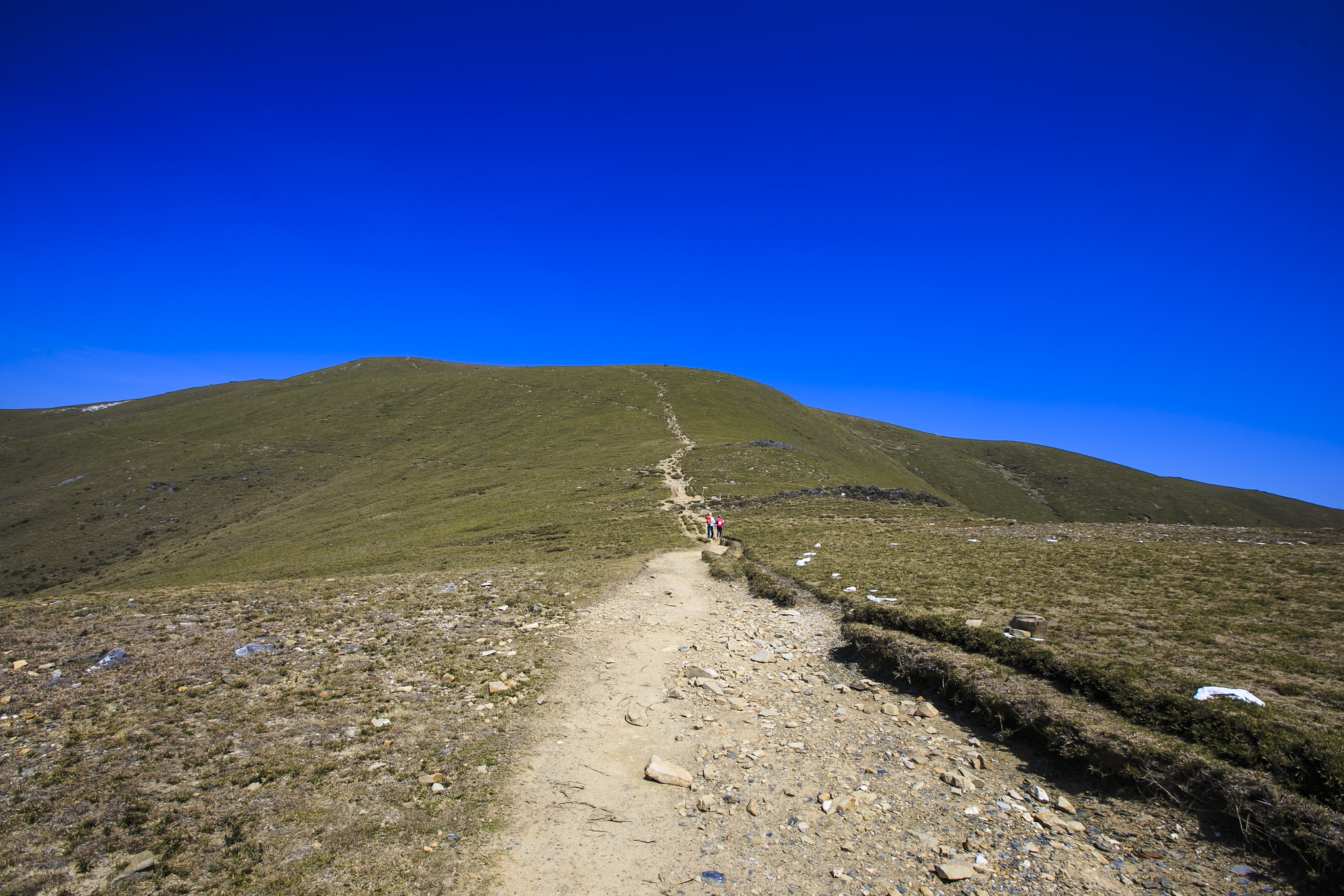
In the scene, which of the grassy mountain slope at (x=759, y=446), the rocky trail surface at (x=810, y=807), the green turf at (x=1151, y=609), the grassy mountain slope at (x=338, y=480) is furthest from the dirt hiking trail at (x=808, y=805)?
the grassy mountain slope at (x=759, y=446)

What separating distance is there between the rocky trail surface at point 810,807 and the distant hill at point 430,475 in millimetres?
18476

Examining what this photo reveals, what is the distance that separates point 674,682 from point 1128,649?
33.4 ft

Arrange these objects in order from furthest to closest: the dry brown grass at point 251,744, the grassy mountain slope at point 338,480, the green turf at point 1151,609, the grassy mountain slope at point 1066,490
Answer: the grassy mountain slope at point 1066,490, the grassy mountain slope at point 338,480, the green turf at point 1151,609, the dry brown grass at point 251,744

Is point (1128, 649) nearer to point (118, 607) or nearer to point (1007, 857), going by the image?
point (1007, 857)

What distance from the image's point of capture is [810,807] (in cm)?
873

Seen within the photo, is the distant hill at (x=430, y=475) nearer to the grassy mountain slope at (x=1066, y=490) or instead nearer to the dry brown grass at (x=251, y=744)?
the grassy mountain slope at (x=1066, y=490)

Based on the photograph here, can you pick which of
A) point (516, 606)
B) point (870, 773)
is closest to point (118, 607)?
point (516, 606)

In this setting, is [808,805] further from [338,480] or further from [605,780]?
[338,480]

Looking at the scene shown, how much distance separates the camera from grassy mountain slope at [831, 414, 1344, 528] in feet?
426

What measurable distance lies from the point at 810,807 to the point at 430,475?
73567 millimetres

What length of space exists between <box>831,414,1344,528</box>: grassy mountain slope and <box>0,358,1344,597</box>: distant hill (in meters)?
0.78

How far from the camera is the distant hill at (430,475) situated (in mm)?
45688

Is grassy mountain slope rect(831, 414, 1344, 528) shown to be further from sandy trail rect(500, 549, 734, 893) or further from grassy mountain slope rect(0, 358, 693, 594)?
sandy trail rect(500, 549, 734, 893)

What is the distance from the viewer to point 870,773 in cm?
954
